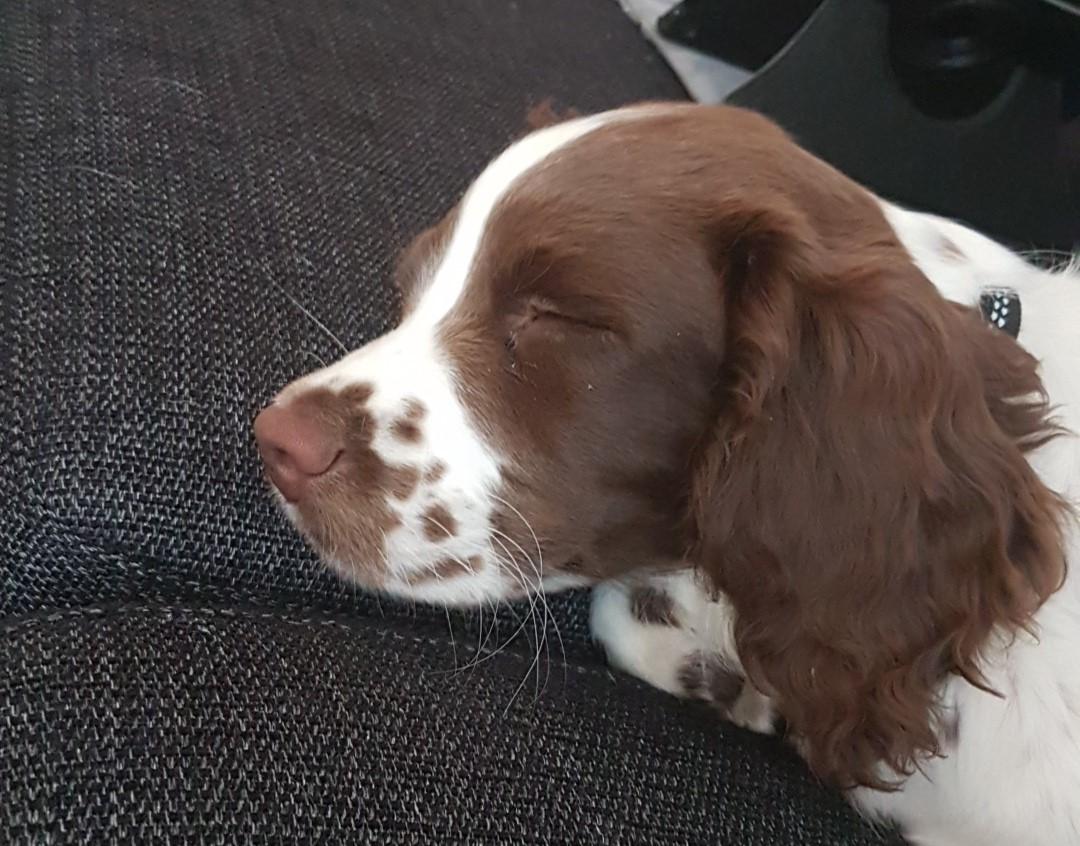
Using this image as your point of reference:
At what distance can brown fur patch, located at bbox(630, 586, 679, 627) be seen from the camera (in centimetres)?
140

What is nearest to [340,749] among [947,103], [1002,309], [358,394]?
[358,394]

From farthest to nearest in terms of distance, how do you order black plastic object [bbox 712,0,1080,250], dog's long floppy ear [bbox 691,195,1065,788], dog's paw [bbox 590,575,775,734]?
black plastic object [bbox 712,0,1080,250]
dog's paw [bbox 590,575,775,734]
dog's long floppy ear [bbox 691,195,1065,788]

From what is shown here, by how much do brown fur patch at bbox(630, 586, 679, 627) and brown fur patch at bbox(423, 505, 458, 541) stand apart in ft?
1.10

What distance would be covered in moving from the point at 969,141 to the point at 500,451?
1.60 meters

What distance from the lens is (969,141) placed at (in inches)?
90.9

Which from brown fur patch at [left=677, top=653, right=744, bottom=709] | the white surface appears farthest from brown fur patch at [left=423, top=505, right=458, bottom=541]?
the white surface

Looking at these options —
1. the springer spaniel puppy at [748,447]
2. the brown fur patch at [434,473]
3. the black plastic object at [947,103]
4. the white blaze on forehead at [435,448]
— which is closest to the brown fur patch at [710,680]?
the springer spaniel puppy at [748,447]

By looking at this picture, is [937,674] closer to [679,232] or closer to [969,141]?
[679,232]

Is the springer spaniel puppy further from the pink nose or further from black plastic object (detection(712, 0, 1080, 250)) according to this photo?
black plastic object (detection(712, 0, 1080, 250))

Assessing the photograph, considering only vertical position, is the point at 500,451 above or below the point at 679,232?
below

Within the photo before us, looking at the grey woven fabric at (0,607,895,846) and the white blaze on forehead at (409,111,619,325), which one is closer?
the grey woven fabric at (0,607,895,846)

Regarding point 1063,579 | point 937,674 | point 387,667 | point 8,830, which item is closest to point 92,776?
point 8,830

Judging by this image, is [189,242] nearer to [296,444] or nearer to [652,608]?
[296,444]

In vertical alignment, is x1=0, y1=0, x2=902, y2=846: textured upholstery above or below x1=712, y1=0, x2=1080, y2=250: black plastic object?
below
